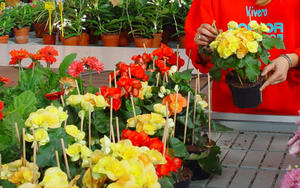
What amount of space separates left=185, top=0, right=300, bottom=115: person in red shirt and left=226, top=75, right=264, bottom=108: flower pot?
22cm

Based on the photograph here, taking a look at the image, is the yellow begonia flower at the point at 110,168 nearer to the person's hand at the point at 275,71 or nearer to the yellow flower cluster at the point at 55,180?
the yellow flower cluster at the point at 55,180

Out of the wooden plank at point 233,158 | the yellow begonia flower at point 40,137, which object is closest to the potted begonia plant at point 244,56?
the wooden plank at point 233,158

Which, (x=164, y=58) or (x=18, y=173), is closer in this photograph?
(x=18, y=173)

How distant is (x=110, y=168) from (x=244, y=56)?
90cm

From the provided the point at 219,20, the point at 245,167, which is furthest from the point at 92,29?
the point at 245,167

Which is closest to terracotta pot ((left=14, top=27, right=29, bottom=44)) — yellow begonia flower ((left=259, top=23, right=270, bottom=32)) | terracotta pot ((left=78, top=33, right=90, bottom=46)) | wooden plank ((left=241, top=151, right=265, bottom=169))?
terracotta pot ((left=78, top=33, right=90, bottom=46))

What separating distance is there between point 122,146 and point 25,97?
0.64 m

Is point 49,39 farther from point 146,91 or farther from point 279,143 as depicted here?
point 279,143

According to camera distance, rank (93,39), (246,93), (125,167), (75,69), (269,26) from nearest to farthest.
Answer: (125,167) < (246,93) < (75,69) < (269,26) < (93,39)

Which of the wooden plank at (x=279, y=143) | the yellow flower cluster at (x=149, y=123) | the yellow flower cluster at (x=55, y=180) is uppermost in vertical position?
the yellow flower cluster at (x=149, y=123)

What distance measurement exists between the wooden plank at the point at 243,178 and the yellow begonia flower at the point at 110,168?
54 cm

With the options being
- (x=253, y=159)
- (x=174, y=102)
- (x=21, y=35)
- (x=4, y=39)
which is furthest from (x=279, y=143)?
(x=4, y=39)

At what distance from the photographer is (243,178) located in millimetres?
1344

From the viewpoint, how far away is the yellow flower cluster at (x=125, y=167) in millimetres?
837
